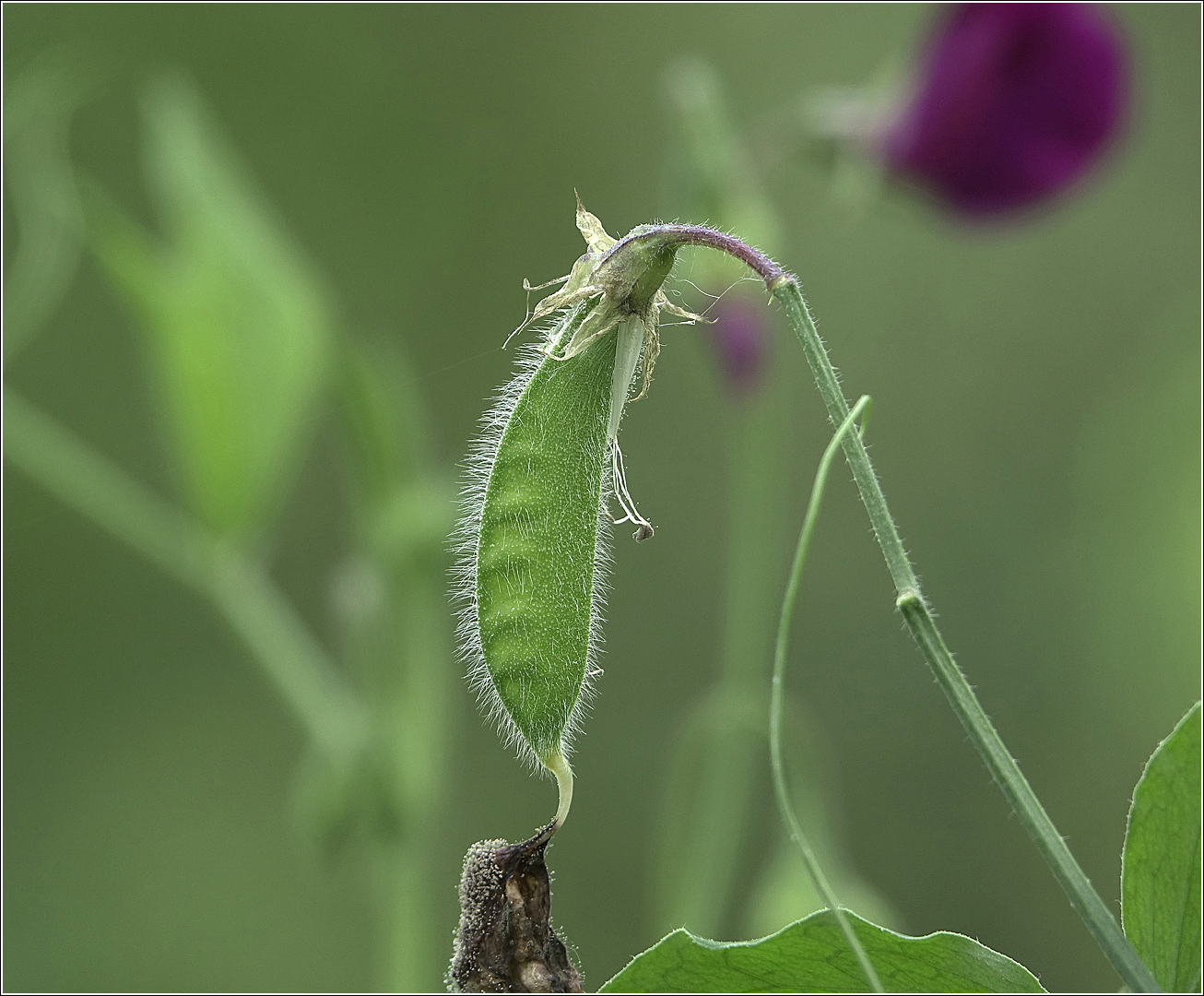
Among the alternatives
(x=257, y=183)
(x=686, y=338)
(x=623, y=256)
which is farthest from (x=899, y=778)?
(x=623, y=256)

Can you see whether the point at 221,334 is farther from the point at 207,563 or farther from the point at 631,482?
the point at 631,482

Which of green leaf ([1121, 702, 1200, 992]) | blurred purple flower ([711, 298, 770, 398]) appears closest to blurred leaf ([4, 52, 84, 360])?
blurred purple flower ([711, 298, 770, 398])

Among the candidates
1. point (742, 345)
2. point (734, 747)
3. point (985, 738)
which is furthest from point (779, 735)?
point (742, 345)

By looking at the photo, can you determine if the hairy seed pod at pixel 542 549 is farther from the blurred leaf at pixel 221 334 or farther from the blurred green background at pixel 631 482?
the blurred green background at pixel 631 482

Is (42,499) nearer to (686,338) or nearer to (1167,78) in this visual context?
(686,338)

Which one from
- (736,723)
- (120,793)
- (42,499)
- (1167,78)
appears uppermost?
(1167,78)

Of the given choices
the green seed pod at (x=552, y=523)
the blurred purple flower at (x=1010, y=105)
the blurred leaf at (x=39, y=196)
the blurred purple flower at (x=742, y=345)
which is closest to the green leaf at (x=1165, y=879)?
the green seed pod at (x=552, y=523)

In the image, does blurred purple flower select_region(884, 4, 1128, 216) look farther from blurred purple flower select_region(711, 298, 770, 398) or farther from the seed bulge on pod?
the seed bulge on pod
